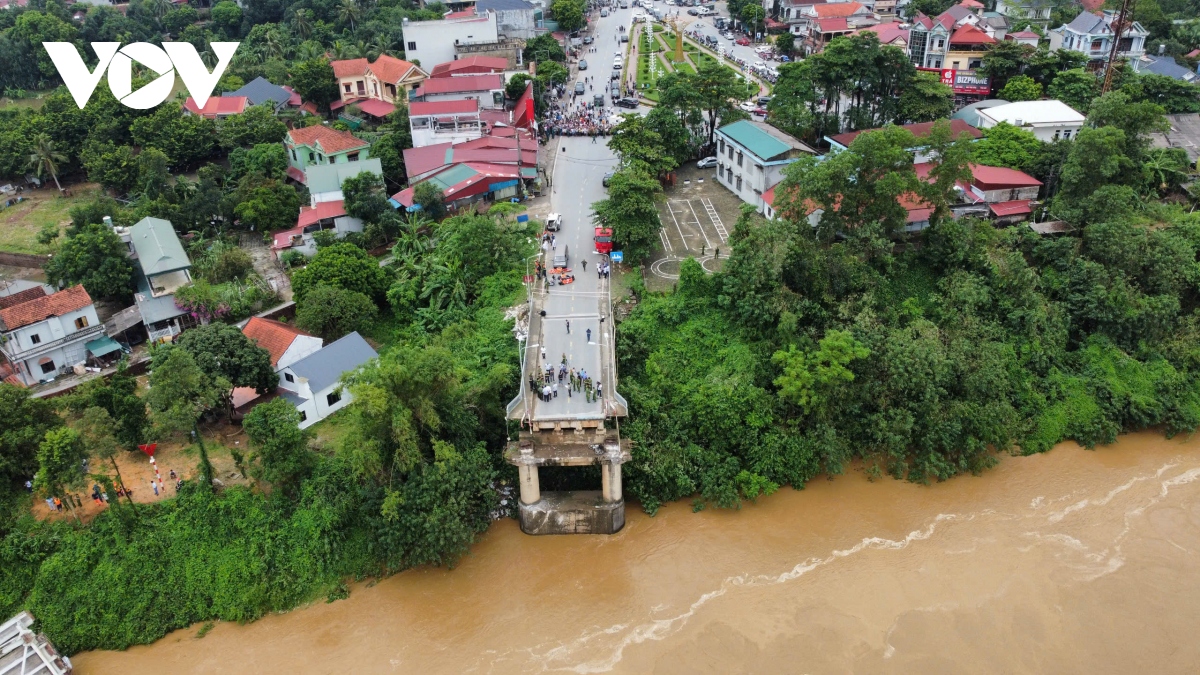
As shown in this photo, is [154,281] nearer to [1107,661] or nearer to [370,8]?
[1107,661]

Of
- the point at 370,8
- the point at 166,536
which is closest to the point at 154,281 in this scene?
the point at 166,536

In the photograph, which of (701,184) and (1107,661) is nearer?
(1107,661)

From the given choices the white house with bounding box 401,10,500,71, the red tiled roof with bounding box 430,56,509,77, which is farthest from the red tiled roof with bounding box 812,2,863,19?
the red tiled roof with bounding box 430,56,509,77

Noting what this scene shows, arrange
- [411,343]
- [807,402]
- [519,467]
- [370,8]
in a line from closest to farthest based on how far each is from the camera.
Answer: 1. [519,467]
2. [807,402]
3. [411,343]
4. [370,8]

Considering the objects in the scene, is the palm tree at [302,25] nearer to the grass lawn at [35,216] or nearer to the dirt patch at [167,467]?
the grass lawn at [35,216]

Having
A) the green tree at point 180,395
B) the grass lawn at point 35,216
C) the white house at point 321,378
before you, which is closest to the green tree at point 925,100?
the white house at point 321,378

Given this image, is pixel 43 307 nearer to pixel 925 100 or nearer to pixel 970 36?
pixel 925 100
